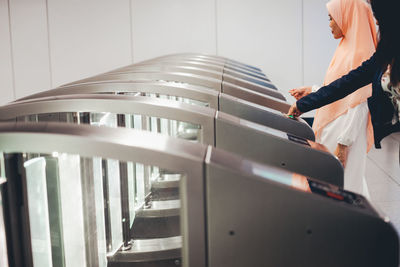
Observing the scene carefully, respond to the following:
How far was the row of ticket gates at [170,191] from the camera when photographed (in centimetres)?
81

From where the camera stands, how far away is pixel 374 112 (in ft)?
6.68

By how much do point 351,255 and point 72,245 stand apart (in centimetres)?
87

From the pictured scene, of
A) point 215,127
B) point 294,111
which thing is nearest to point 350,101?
point 294,111

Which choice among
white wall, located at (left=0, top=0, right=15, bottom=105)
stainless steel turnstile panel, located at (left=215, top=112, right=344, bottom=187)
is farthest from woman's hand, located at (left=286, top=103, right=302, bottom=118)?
white wall, located at (left=0, top=0, right=15, bottom=105)

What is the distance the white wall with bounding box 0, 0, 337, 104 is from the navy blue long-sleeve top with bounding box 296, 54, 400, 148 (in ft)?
13.8

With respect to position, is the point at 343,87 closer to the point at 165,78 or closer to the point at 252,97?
the point at 252,97

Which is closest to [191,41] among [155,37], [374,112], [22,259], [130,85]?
[155,37]

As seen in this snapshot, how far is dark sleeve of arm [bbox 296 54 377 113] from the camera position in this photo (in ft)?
6.48

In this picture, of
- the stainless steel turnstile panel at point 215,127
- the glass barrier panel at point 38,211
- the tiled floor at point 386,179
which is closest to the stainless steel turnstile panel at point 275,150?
the stainless steel turnstile panel at point 215,127

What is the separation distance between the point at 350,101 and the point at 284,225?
1879 millimetres

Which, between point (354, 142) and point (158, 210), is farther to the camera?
point (354, 142)

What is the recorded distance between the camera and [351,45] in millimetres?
2574

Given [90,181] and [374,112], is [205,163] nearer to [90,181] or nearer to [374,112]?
[90,181]

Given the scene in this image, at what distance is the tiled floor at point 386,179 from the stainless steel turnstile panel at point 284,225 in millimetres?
1937
